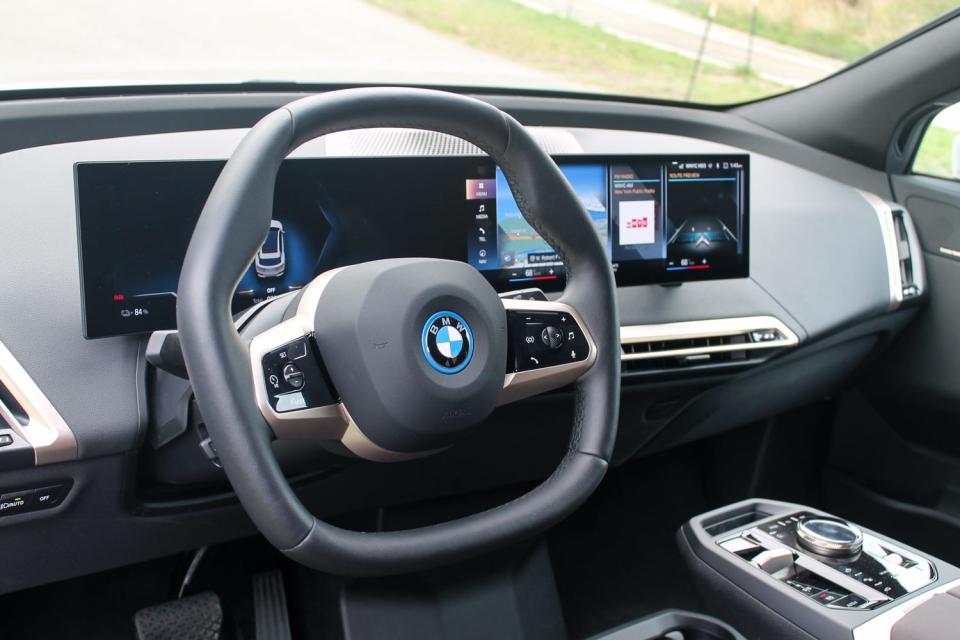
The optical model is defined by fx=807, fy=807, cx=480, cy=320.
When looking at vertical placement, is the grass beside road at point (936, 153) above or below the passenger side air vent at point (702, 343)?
above

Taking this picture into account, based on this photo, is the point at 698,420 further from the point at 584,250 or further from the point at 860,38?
the point at 860,38

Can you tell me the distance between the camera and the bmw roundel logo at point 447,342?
0.93 metres

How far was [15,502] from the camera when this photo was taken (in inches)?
46.8

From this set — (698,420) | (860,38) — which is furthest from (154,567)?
(860,38)

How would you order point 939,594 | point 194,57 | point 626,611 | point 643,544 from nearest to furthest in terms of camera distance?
point 939,594
point 194,57
point 626,611
point 643,544

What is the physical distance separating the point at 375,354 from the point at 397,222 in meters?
0.54

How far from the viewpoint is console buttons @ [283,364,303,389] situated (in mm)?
895

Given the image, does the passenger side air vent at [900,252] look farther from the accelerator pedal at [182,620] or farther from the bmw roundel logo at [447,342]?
the accelerator pedal at [182,620]

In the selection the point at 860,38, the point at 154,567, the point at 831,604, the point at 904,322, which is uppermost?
the point at 860,38

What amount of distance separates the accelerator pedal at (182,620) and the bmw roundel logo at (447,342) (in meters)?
1.04

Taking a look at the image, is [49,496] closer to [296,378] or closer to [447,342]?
[296,378]

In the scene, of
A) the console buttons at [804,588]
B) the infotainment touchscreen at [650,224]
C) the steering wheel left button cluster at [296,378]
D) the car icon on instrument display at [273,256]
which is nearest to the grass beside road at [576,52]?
the infotainment touchscreen at [650,224]

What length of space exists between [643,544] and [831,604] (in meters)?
1.03

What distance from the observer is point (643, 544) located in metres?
2.32
